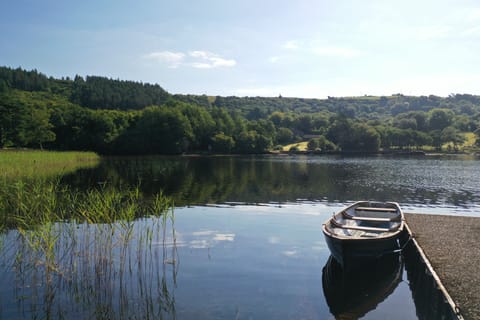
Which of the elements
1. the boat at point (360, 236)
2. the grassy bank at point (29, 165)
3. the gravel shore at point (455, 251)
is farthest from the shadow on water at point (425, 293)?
the grassy bank at point (29, 165)

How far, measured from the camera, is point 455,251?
52.4ft

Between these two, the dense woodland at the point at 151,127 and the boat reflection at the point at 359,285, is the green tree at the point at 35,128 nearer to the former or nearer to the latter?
the dense woodland at the point at 151,127

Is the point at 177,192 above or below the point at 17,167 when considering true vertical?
below

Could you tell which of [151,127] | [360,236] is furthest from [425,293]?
[151,127]

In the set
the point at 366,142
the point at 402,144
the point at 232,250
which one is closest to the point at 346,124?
the point at 366,142

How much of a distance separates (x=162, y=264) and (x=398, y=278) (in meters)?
9.93

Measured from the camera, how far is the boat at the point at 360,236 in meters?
15.1

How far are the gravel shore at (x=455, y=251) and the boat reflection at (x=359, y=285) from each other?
1762mm

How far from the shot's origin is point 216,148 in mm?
137625

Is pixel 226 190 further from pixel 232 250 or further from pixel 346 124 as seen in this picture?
pixel 346 124

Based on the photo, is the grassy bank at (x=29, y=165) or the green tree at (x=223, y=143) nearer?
the grassy bank at (x=29, y=165)

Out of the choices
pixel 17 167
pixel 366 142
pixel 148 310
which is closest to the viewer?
pixel 148 310

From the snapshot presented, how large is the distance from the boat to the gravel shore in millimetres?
1301

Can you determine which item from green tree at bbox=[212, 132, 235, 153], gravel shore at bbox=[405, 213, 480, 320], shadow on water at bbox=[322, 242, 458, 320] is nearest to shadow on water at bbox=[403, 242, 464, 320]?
shadow on water at bbox=[322, 242, 458, 320]
